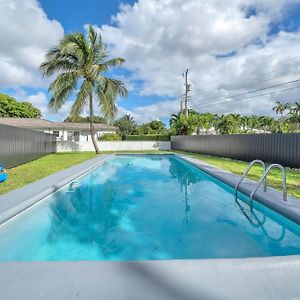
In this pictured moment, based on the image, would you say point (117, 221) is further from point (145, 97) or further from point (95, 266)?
point (145, 97)

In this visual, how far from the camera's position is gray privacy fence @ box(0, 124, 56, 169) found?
11.1 m

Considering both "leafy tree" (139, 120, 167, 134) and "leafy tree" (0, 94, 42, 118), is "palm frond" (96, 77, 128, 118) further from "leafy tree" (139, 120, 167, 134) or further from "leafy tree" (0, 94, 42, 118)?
"leafy tree" (0, 94, 42, 118)

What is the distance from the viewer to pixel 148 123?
177 ft

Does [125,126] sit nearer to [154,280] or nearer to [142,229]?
[142,229]

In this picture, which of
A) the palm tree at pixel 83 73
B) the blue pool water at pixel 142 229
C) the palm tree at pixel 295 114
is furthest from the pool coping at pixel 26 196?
the palm tree at pixel 295 114

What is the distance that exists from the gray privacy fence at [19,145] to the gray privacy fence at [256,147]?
12.6 meters

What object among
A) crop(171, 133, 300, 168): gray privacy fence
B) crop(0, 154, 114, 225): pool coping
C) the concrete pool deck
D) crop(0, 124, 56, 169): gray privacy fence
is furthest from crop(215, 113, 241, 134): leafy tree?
the concrete pool deck

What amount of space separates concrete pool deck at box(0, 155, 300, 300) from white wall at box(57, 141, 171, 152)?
77.4ft

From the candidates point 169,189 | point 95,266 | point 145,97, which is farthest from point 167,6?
point 145,97

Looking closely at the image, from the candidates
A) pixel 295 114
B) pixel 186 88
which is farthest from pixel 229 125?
pixel 186 88

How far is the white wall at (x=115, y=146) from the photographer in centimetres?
2528

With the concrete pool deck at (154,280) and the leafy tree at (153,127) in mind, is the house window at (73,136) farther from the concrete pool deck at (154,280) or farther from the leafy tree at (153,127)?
the concrete pool deck at (154,280)

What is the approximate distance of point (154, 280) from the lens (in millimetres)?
2467

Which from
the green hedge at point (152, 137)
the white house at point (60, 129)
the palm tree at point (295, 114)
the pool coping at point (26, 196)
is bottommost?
the pool coping at point (26, 196)
